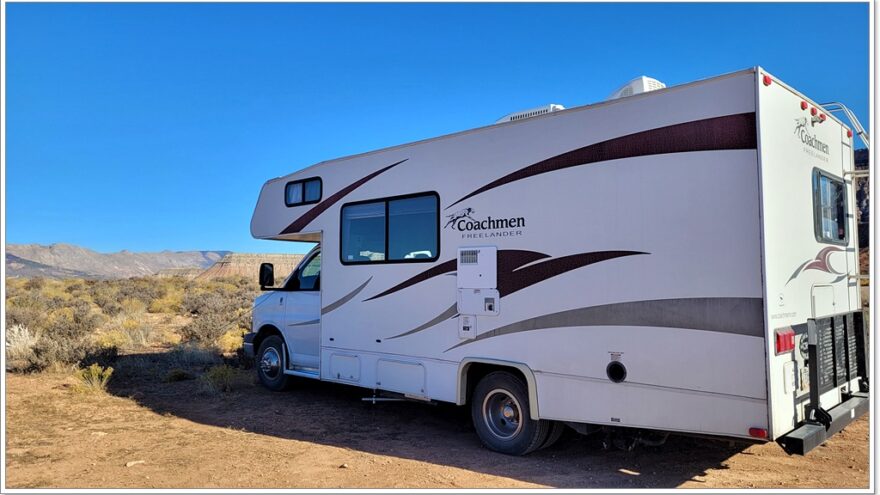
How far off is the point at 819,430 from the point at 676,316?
136 cm

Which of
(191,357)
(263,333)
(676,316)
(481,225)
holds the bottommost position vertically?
(191,357)

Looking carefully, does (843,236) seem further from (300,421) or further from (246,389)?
(246,389)

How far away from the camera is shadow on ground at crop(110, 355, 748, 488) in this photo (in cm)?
530

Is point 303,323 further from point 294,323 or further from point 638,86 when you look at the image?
point 638,86

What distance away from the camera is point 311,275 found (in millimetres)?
8461

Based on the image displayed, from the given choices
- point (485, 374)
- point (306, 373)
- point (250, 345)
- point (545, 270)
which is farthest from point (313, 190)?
point (545, 270)

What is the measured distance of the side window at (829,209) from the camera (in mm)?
5297

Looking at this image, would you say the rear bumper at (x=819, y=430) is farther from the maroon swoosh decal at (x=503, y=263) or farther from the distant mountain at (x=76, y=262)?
the distant mountain at (x=76, y=262)

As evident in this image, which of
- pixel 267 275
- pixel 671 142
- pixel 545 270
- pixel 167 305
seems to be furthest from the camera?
pixel 167 305

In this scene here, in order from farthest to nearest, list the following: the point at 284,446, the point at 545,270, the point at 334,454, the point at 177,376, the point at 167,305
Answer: the point at 167,305
the point at 177,376
the point at 284,446
the point at 334,454
the point at 545,270

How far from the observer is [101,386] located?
348 inches

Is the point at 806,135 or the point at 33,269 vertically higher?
the point at 33,269

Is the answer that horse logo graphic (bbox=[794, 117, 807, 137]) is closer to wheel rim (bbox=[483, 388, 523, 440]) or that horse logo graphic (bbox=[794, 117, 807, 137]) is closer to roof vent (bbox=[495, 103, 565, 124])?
roof vent (bbox=[495, 103, 565, 124])

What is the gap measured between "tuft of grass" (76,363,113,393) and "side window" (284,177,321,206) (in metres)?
3.81
